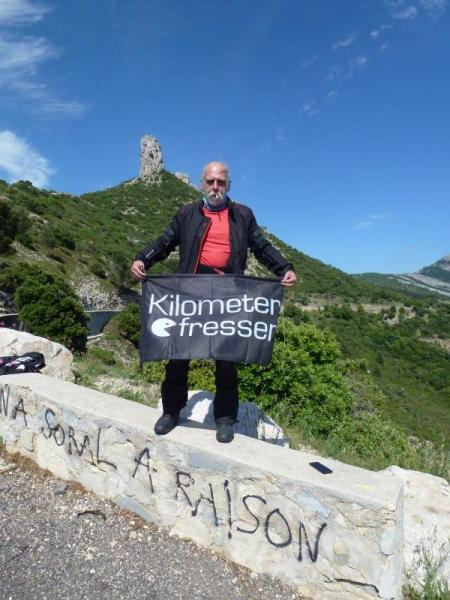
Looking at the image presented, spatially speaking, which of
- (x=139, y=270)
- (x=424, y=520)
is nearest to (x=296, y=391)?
(x=424, y=520)

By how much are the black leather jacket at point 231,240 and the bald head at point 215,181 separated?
0.38 feet

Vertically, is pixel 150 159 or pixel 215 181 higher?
pixel 150 159

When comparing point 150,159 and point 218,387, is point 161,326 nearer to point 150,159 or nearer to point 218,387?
point 218,387

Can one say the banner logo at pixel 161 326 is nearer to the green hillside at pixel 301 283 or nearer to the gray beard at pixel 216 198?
the gray beard at pixel 216 198

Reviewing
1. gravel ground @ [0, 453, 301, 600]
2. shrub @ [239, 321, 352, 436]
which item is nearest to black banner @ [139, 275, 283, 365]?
gravel ground @ [0, 453, 301, 600]

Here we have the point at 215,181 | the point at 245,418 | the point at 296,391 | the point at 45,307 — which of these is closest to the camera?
the point at 215,181

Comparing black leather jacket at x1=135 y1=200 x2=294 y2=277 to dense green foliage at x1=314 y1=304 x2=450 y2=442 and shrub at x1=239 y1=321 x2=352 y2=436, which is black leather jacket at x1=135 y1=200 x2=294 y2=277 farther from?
dense green foliage at x1=314 y1=304 x2=450 y2=442

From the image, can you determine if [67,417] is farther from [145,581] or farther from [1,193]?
[1,193]

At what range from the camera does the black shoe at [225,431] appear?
2.78 meters

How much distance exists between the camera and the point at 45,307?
21812 millimetres

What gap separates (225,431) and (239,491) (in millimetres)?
436

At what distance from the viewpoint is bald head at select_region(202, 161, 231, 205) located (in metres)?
3.02

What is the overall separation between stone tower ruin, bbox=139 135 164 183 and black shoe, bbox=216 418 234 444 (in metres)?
98.0

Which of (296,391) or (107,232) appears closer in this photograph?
(296,391)
